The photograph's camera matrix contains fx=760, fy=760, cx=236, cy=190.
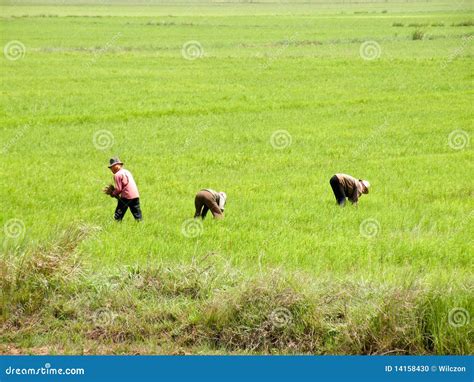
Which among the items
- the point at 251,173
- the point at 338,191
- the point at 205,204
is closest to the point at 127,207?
the point at 205,204

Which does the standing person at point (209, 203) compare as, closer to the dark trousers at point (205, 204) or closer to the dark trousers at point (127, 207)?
the dark trousers at point (205, 204)

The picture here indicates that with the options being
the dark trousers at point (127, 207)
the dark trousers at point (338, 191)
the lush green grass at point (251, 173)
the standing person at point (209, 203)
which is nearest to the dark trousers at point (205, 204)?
the standing person at point (209, 203)

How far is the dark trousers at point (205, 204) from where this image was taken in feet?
39.0

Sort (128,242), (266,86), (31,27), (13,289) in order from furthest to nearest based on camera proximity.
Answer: (31,27)
(266,86)
(128,242)
(13,289)

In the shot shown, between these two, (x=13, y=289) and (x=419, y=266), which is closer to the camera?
(x=13, y=289)

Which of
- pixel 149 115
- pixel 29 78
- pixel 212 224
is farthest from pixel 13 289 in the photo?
pixel 29 78

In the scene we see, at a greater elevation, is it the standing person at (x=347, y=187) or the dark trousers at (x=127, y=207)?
the standing person at (x=347, y=187)

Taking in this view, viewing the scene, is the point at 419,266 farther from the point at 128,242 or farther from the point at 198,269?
the point at 128,242

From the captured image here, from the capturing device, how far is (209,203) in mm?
11977

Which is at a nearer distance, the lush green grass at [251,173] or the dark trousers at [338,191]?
the lush green grass at [251,173]

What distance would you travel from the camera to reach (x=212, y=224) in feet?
39.4

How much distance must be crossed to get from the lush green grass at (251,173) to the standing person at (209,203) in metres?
0.24

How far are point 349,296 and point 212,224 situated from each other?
463cm

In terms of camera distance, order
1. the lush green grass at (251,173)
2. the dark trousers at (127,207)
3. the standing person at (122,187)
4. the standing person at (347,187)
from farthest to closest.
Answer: the standing person at (347,187) → the dark trousers at (127,207) → the standing person at (122,187) → the lush green grass at (251,173)
